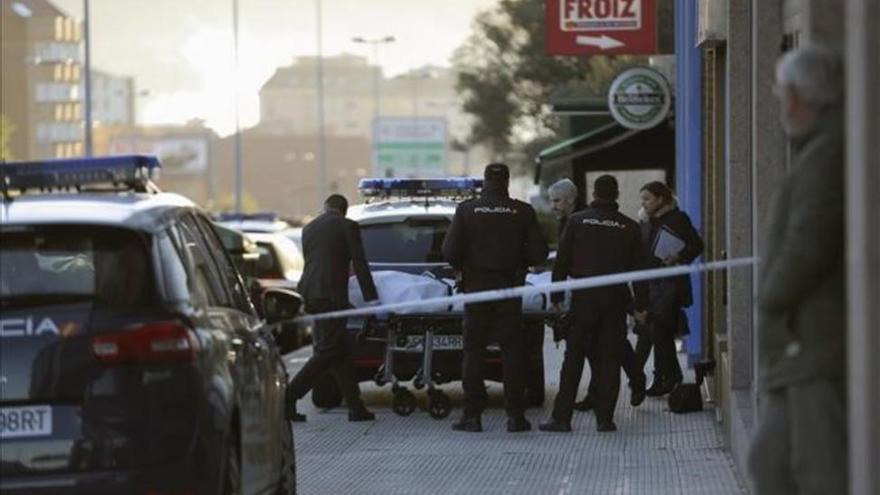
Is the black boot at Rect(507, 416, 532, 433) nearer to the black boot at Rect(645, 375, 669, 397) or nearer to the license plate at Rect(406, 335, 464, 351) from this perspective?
the license plate at Rect(406, 335, 464, 351)

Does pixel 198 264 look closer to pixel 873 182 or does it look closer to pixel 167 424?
pixel 167 424

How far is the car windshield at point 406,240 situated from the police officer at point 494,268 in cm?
227

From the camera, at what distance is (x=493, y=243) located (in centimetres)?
1546

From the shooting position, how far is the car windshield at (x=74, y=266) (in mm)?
8578

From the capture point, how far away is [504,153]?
66.9 meters

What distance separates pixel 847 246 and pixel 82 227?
3.11 metres

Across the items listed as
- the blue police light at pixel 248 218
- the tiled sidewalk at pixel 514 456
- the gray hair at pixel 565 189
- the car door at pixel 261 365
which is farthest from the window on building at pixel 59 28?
the car door at pixel 261 365

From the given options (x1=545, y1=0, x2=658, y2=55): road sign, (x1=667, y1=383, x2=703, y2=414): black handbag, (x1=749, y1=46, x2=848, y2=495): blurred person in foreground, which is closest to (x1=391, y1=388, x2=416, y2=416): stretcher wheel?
(x1=667, y1=383, x2=703, y2=414): black handbag

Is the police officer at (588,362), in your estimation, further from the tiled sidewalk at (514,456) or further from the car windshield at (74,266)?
the car windshield at (74,266)

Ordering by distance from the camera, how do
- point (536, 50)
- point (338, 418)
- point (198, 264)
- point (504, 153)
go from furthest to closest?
point (504, 153), point (536, 50), point (338, 418), point (198, 264)

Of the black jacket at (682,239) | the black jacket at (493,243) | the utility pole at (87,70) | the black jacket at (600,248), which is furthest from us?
the utility pole at (87,70)

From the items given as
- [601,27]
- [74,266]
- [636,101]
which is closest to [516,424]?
[74,266]

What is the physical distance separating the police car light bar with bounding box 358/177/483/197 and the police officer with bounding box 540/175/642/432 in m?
3.75

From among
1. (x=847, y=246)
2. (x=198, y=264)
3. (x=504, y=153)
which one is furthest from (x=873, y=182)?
(x=504, y=153)
